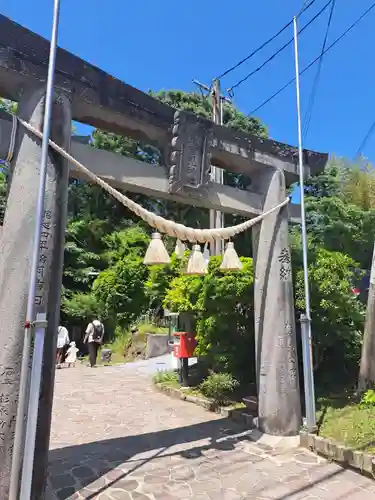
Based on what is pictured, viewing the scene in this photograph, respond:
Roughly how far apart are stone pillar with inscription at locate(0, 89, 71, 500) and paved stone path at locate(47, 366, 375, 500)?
1067mm

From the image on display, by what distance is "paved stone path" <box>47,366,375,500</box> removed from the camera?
183 inches

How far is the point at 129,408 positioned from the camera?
334 inches

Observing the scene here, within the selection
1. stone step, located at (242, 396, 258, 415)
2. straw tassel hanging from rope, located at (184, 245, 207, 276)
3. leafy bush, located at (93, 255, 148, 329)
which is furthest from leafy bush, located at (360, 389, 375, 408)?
leafy bush, located at (93, 255, 148, 329)

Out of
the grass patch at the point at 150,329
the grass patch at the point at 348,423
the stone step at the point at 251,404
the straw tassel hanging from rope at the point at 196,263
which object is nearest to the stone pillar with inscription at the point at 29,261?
the straw tassel hanging from rope at the point at 196,263

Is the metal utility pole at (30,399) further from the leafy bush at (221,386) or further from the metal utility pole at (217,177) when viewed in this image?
the metal utility pole at (217,177)

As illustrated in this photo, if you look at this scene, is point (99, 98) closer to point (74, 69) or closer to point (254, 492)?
point (74, 69)

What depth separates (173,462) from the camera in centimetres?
548

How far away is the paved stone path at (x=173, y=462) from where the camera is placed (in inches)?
183

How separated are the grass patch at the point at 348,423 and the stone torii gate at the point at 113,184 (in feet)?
1.88

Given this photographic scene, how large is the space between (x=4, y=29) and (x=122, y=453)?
576 centimetres

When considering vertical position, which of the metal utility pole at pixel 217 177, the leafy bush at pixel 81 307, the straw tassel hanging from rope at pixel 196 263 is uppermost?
the metal utility pole at pixel 217 177

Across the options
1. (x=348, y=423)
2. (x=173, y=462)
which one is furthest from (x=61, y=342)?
(x=348, y=423)

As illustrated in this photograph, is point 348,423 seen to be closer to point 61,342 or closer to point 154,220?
point 154,220

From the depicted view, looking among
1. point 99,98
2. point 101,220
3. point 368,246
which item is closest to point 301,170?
point 99,98
